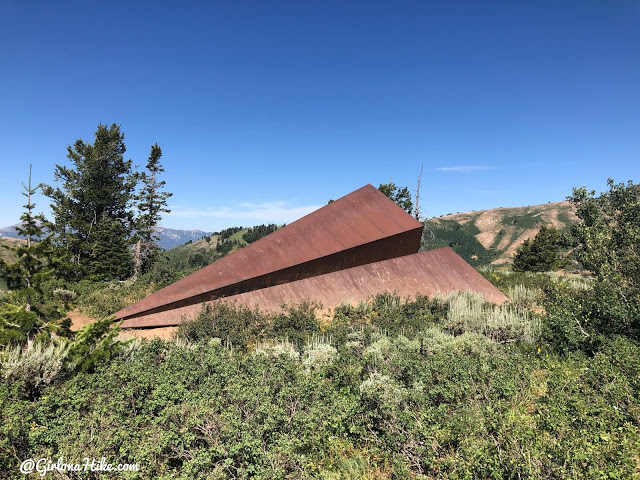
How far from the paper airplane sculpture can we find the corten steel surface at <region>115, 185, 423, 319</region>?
0.9 inches

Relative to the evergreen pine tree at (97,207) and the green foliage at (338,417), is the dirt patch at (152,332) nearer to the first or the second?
the green foliage at (338,417)

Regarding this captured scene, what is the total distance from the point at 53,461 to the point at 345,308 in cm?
622

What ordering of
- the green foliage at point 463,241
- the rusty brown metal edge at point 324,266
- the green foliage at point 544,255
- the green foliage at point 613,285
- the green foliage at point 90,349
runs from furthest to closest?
the green foliage at point 463,241
the green foliage at point 544,255
the rusty brown metal edge at point 324,266
the green foliage at point 613,285
the green foliage at point 90,349

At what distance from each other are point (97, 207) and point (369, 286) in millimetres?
22930

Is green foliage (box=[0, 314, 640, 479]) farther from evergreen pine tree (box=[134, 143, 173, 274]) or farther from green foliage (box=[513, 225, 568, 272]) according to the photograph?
green foliage (box=[513, 225, 568, 272])

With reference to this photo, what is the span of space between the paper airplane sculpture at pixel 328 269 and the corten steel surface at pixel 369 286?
2cm

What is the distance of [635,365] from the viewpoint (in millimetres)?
5070

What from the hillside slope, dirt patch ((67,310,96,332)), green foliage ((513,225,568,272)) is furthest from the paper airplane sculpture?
the hillside slope

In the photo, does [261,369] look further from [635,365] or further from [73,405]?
[635,365]

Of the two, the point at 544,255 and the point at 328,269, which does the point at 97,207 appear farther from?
the point at 544,255

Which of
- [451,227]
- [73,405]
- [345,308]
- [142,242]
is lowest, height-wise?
[73,405]

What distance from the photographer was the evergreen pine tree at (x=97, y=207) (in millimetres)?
22031

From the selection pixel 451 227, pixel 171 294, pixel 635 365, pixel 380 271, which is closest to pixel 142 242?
pixel 171 294

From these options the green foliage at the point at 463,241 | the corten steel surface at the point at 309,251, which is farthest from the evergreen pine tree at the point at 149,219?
the green foliage at the point at 463,241
